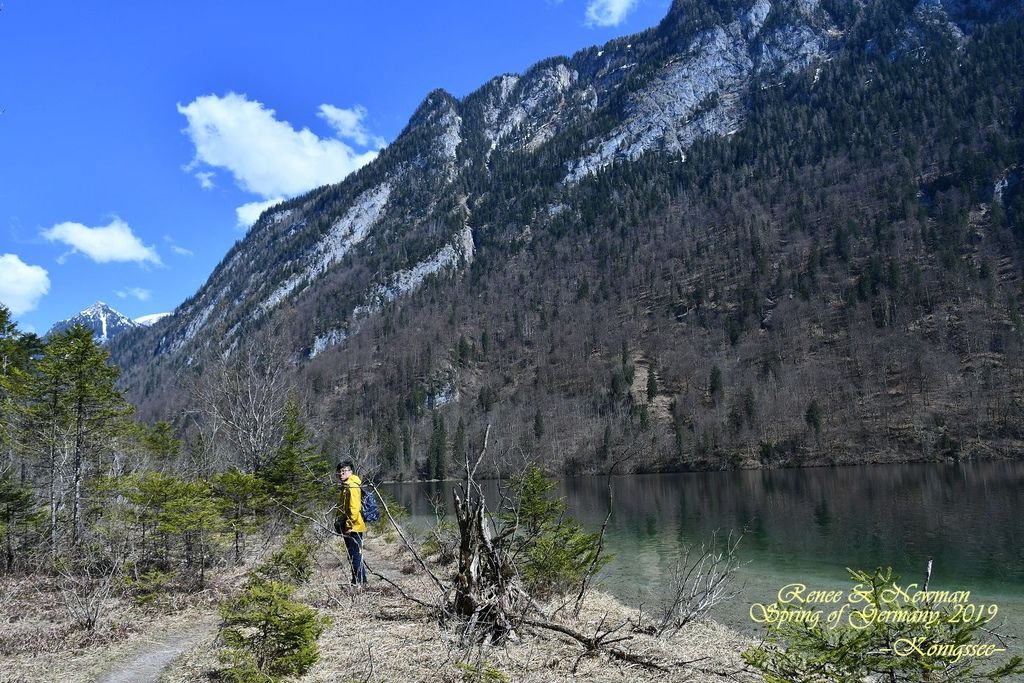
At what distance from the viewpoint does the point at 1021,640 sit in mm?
8828

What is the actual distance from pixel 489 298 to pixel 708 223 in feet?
175

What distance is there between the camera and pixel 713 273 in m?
112

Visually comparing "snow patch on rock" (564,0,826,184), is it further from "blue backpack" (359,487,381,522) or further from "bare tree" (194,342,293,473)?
"blue backpack" (359,487,381,522)

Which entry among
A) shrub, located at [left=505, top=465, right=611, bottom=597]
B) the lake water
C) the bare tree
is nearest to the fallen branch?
shrub, located at [left=505, top=465, right=611, bottom=597]

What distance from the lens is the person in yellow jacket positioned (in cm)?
847

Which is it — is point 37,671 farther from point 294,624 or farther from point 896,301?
point 896,301

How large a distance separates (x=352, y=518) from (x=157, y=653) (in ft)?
9.17

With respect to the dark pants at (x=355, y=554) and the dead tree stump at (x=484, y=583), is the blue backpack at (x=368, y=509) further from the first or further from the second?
the dead tree stump at (x=484, y=583)

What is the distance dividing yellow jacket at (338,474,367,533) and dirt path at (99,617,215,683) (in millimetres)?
2105

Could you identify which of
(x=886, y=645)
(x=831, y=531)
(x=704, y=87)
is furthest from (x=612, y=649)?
(x=704, y=87)

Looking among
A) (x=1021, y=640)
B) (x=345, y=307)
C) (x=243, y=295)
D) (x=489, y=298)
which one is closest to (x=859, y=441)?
(x=1021, y=640)

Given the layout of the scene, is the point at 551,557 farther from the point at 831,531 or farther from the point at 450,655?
the point at 831,531

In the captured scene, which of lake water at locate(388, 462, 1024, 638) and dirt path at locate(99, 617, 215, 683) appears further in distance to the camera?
lake water at locate(388, 462, 1024, 638)

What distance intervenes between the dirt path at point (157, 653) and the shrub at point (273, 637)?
1109mm
